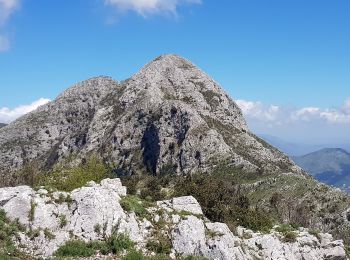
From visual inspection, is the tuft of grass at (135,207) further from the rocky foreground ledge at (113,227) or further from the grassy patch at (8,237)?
the grassy patch at (8,237)

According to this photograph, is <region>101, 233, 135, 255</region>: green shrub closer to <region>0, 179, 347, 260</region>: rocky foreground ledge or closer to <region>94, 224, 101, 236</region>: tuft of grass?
<region>0, 179, 347, 260</region>: rocky foreground ledge

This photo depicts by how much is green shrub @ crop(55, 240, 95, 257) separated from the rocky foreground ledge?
57cm

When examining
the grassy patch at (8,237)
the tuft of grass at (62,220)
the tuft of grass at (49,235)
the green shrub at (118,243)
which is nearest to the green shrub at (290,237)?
the green shrub at (118,243)

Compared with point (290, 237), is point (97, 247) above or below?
below

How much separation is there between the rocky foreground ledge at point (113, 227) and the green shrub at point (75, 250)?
22.5 inches

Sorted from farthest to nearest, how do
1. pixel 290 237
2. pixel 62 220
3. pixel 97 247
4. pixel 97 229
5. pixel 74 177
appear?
pixel 74 177, pixel 290 237, pixel 62 220, pixel 97 229, pixel 97 247

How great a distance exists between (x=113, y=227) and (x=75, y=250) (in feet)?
13.8

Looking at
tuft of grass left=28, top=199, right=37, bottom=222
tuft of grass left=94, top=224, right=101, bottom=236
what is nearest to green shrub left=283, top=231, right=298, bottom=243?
tuft of grass left=94, top=224, right=101, bottom=236

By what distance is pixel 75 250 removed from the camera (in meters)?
35.4

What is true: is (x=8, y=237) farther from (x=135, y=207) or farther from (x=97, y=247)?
(x=135, y=207)

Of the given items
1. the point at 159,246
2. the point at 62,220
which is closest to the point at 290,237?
the point at 159,246

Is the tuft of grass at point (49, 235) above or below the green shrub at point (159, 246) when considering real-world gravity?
above

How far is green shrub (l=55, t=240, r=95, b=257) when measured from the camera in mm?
35237

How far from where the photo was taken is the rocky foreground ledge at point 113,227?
3741 centimetres
